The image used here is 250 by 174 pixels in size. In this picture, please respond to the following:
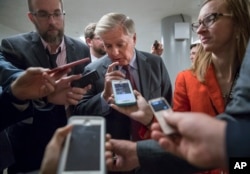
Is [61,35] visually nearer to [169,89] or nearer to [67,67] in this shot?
[67,67]

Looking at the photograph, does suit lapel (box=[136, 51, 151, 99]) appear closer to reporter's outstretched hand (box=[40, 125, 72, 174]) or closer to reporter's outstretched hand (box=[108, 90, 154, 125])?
reporter's outstretched hand (box=[108, 90, 154, 125])

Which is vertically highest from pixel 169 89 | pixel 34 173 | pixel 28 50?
pixel 28 50

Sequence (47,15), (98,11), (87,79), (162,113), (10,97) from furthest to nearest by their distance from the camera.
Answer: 1. (98,11)
2. (47,15)
3. (87,79)
4. (10,97)
5. (162,113)

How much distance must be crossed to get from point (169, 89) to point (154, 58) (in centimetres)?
17

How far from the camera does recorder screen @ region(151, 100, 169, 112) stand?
2.34 ft

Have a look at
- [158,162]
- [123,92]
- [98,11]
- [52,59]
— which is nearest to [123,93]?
[123,92]

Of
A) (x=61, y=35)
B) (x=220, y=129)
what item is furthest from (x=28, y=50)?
(x=220, y=129)

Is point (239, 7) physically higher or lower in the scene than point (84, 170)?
higher

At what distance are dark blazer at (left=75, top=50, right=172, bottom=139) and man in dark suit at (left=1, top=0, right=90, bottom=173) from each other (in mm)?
82

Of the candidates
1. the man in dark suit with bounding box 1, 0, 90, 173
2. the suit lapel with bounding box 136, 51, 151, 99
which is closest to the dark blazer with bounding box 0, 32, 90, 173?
the man in dark suit with bounding box 1, 0, 90, 173

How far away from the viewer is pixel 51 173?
50cm

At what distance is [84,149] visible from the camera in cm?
49

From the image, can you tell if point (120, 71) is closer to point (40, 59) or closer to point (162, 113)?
point (40, 59)

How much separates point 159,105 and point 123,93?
0.21 m
